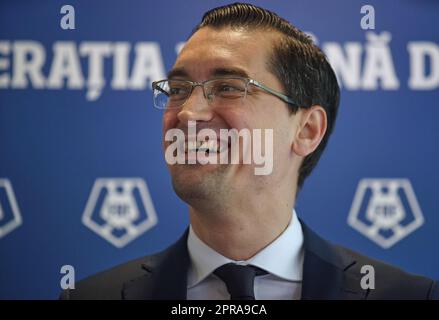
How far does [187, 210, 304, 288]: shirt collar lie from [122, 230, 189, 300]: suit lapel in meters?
0.02

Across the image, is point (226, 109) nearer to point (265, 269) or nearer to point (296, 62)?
point (296, 62)

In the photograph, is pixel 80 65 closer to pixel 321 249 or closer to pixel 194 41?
pixel 194 41

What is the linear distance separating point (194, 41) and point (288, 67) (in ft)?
0.85

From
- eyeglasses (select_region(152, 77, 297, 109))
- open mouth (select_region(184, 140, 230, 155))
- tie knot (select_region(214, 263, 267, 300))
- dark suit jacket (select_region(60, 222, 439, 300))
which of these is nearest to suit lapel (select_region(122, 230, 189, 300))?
dark suit jacket (select_region(60, 222, 439, 300))

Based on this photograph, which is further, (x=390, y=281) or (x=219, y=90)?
(x=390, y=281)

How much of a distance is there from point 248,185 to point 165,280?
34cm

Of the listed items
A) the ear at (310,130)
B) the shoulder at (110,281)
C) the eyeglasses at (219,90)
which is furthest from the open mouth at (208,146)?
the shoulder at (110,281)

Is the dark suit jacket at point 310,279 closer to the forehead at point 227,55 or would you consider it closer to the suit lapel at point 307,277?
the suit lapel at point 307,277

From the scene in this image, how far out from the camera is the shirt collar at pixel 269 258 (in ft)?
5.49

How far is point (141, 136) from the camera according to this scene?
185 centimetres

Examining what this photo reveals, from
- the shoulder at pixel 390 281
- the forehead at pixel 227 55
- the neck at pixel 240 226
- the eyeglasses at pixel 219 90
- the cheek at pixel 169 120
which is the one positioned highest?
the forehead at pixel 227 55

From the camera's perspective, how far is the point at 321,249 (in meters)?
1.72

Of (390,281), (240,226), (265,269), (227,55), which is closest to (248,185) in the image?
(240,226)
